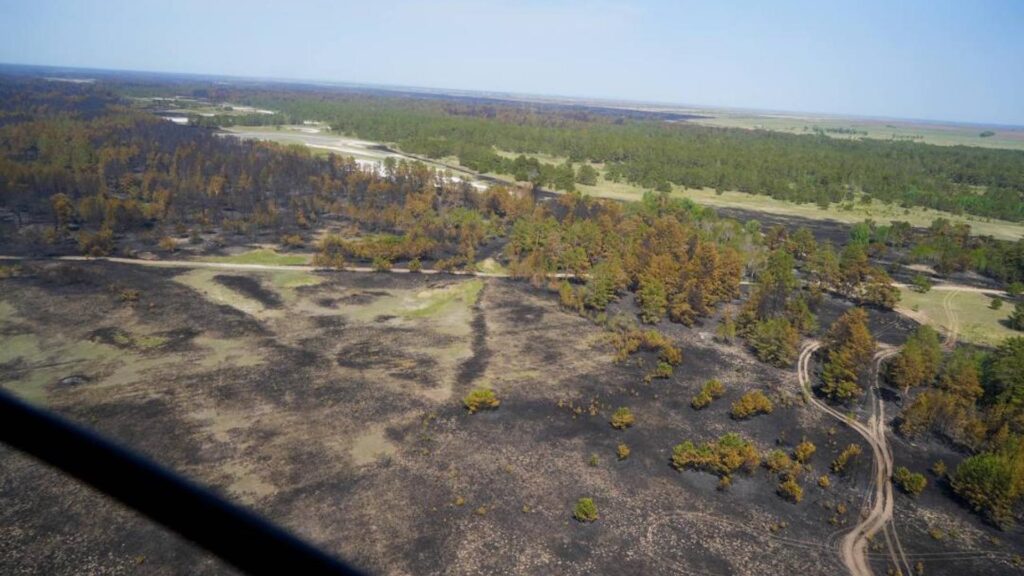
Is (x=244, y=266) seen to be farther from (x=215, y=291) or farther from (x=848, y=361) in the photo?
(x=848, y=361)

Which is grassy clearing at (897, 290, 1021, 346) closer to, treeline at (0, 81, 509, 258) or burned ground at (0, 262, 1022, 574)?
burned ground at (0, 262, 1022, 574)

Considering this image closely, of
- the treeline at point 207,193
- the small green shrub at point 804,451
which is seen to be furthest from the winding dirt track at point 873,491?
the treeline at point 207,193

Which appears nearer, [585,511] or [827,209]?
[585,511]

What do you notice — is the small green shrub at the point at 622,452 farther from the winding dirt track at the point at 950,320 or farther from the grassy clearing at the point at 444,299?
the winding dirt track at the point at 950,320

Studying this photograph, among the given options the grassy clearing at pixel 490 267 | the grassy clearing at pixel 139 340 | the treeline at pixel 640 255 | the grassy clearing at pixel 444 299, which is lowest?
the grassy clearing at pixel 139 340

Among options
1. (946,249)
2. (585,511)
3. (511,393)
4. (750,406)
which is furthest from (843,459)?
(946,249)

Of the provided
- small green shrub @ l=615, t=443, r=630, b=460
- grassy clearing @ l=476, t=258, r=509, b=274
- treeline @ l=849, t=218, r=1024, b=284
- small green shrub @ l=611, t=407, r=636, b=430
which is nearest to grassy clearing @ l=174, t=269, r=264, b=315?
grassy clearing @ l=476, t=258, r=509, b=274

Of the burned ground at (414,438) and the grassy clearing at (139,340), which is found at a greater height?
the grassy clearing at (139,340)
